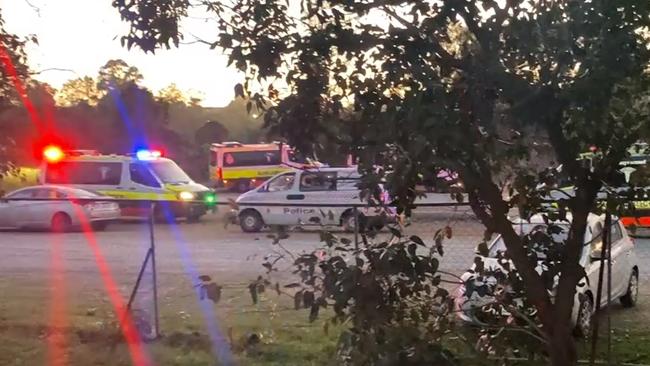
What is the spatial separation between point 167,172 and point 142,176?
922mm

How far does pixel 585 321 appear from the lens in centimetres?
753

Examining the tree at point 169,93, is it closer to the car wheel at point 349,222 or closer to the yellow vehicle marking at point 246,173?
the car wheel at point 349,222

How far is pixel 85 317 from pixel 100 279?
3.58 m

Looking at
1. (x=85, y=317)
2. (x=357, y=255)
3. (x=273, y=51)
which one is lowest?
(x=85, y=317)

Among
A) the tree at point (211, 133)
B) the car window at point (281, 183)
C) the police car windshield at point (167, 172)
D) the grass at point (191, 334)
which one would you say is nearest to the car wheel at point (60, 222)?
the police car windshield at point (167, 172)

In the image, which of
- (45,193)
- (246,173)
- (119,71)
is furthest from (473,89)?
(246,173)

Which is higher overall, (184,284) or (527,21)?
(527,21)

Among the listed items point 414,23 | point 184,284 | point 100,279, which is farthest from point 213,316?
point 414,23

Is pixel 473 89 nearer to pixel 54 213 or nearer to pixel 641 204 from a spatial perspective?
pixel 641 204

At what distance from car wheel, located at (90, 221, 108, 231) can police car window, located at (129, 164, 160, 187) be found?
2.87m

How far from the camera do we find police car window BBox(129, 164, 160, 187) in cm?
2473

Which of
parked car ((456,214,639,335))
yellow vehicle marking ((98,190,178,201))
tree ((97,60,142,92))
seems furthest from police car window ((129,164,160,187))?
parked car ((456,214,639,335))

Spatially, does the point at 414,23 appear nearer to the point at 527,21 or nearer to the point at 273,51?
the point at 527,21

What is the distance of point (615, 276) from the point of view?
9.95 meters
